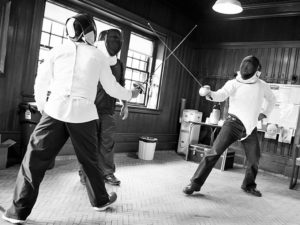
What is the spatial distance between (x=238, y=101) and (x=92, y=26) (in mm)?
2174

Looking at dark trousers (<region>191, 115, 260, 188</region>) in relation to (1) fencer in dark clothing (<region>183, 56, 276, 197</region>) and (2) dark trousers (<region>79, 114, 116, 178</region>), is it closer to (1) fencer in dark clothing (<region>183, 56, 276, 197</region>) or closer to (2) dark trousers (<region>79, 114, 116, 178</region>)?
(1) fencer in dark clothing (<region>183, 56, 276, 197</region>)

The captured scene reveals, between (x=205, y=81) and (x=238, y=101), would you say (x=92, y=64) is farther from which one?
(x=205, y=81)

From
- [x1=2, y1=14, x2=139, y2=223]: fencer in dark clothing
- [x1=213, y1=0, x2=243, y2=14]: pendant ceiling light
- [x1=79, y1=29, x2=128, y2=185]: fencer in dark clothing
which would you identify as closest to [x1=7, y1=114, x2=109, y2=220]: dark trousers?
[x1=2, y1=14, x2=139, y2=223]: fencer in dark clothing

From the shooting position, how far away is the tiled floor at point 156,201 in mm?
2535

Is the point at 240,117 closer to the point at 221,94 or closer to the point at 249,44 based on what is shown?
the point at 221,94

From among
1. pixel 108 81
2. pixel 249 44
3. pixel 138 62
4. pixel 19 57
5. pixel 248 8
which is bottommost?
pixel 108 81

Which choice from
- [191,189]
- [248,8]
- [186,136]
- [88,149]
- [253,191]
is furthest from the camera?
[186,136]

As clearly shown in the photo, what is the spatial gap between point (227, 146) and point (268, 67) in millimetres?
3108

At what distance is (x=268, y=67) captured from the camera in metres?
5.94

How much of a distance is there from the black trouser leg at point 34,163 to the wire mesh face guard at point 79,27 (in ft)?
2.07

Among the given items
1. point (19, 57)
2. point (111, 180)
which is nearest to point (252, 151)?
point (111, 180)

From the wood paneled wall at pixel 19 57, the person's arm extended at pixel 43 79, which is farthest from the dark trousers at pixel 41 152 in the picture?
the wood paneled wall at pixel 19 57

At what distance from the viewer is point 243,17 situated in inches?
242

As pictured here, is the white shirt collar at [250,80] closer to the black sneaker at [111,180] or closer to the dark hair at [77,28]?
the black sneaker at [111,180]
